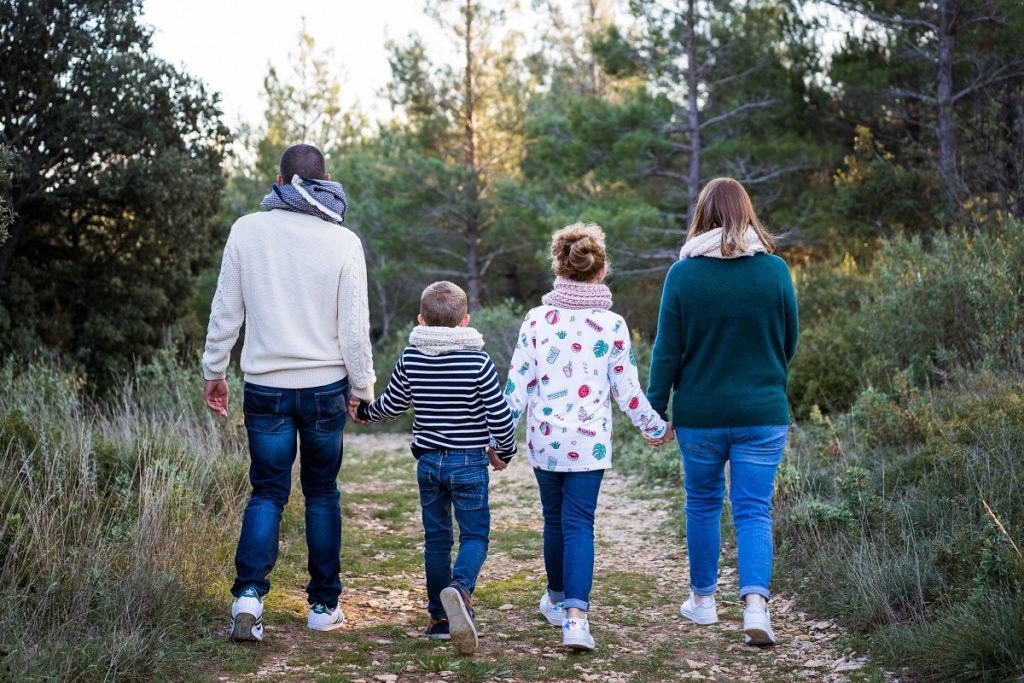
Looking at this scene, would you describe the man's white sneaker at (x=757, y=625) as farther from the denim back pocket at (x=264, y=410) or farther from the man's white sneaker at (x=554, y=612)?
the denim back pocket at (x=264, y=410)

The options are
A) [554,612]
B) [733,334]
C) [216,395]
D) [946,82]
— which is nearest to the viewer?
[733,334]

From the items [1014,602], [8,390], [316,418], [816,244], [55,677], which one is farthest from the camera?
[816,244]

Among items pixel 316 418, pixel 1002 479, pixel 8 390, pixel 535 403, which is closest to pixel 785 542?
pixel 1002 479

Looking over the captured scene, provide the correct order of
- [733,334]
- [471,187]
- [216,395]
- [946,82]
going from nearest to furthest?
[733,334] < [216,395] < [946,82] < [471,187]

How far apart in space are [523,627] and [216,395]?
1816mm

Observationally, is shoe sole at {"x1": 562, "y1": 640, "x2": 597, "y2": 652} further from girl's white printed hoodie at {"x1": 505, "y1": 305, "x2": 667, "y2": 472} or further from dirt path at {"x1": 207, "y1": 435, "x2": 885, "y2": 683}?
girl's white printed hoodie at {"x1": 505, "y1": 305, "x2": 667, "y2": 472}

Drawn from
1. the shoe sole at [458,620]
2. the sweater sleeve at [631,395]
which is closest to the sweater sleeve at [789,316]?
the sweater sleeve at [631,395]

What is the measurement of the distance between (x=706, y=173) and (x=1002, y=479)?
14455 mm

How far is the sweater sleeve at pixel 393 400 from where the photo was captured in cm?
412

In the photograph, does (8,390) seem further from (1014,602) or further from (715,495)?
(1014,602)

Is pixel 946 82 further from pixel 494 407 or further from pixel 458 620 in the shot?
pixel 458 620

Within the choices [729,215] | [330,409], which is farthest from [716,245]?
[330,409]

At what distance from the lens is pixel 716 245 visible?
406cm

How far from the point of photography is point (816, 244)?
59.6 ft
